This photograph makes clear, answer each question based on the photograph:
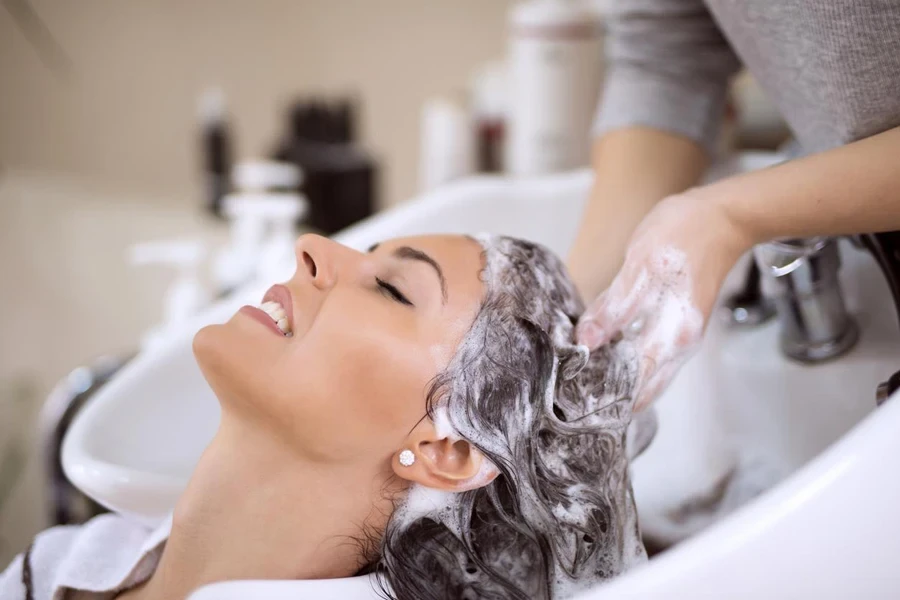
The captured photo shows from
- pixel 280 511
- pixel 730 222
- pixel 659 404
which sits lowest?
pixel 659 404

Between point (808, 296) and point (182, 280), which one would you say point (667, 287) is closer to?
point (808, 296)

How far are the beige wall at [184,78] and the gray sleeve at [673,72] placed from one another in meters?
1.15

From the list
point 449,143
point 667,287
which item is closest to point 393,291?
point 667,287

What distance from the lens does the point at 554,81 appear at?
5.09 ft

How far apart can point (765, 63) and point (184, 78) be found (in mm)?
2095

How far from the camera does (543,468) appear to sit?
758mm

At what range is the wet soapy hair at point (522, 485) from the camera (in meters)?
0.75

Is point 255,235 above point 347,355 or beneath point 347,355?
beneath

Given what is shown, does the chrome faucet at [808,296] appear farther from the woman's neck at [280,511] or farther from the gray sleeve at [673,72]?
the woman's neck at [280,511]

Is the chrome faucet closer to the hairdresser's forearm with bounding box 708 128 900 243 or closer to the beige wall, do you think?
the hairdresser's forearm with bounding box 708 128 900 243

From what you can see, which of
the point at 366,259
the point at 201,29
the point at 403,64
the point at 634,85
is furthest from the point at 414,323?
the point at 201,29

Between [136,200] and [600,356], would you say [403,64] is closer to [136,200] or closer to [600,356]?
[136,200]

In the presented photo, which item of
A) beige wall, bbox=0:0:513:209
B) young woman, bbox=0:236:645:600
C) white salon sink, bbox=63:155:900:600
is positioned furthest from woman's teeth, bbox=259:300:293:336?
beige wall, bbox=0:0:513:209

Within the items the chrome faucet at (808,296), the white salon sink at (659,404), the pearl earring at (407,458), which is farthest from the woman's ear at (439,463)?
the chrome faucet at (808,296)
